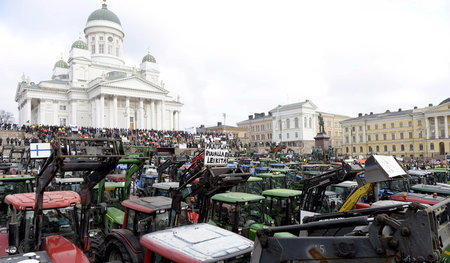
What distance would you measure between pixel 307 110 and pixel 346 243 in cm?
8796

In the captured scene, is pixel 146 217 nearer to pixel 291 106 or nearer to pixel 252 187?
pixel 252 187

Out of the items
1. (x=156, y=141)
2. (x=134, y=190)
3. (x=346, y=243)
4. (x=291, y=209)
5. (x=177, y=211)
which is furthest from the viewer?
(x=156, y=141)

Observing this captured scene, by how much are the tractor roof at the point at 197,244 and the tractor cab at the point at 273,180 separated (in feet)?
34.8

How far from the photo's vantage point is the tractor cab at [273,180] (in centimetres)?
1523

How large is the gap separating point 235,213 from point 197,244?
3.90 metres

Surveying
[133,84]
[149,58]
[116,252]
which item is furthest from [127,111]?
[116,252]

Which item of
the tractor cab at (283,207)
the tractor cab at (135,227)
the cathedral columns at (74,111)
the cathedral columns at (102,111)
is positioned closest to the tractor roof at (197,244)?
the tractor cab at (135,227)

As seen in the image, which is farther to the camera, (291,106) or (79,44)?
(291,106)

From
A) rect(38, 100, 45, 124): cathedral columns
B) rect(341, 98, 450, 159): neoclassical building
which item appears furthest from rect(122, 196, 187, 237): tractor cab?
rect(341, 98, 450, 159): neoclassical building

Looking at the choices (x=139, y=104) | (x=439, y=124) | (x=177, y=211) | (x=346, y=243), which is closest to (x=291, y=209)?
(x=177, y=211)

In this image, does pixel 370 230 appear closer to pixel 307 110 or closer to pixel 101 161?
pixel 101 161

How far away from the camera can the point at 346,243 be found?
2.61 m

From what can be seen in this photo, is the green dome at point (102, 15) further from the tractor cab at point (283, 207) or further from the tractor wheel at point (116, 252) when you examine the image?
the tractor wheel at point (116, 252)

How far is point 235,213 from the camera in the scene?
26.2ft
